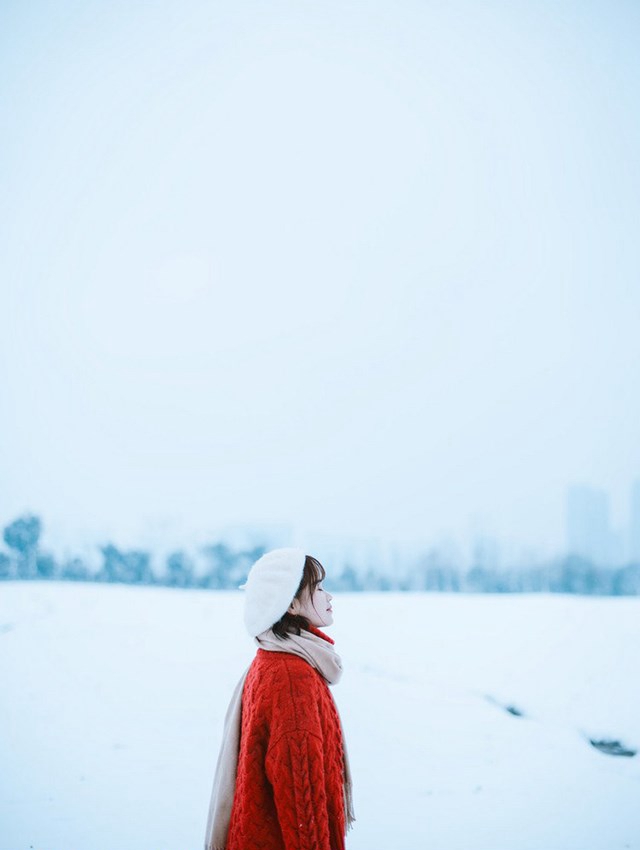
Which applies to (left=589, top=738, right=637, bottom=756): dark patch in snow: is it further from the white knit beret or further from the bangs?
the white knit beret

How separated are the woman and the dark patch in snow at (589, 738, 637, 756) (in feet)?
17.7

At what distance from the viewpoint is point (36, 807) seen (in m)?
4.87

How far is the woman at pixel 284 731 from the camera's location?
156 cm

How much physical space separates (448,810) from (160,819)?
2.19 meters

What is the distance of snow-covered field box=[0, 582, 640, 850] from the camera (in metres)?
4.81

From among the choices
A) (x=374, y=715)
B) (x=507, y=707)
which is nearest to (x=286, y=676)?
(x=374, y=715)

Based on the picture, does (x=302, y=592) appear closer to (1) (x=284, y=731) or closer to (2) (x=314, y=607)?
(2) (x=314, y=607)

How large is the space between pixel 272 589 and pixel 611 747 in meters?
5.89

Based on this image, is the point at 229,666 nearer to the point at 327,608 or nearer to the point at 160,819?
the point at 160,819

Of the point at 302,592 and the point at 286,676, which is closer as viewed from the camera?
the point at 286,676

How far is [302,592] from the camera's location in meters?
1.82

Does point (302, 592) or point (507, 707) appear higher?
point (302, 592)

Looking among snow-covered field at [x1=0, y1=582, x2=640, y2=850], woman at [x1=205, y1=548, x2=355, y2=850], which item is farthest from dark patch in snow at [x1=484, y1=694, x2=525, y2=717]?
woman at [x1=205, y1=548, x2=355, y2=850]


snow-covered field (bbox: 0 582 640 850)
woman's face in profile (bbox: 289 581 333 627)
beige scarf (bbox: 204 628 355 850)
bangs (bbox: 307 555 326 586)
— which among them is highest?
bangs (bbox: 307 555 326 586)
